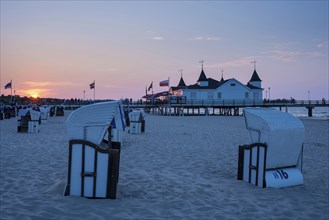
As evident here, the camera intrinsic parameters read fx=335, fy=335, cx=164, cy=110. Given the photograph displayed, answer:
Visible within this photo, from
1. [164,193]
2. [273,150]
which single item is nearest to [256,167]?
[273,150]

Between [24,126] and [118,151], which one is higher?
[118,151]

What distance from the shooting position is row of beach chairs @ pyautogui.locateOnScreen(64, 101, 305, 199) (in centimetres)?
592

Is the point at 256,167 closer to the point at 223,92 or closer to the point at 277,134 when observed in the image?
the point at 277,134

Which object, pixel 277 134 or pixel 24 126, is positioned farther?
pixel 24 126

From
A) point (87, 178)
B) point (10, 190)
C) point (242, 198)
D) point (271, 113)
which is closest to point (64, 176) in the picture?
point (10, 190)

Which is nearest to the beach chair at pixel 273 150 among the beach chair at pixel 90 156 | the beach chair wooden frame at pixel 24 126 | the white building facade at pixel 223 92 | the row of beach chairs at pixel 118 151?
the row of beach chairs at pixel 118 151

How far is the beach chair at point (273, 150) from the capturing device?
7.13 m

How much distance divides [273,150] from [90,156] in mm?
3856

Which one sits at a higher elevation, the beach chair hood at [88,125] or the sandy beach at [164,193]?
the beach chair hood at [88,125]

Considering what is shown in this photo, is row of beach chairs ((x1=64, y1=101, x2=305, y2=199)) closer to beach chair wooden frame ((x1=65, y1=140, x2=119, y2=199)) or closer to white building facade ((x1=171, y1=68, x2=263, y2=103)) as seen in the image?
beach chair wooden frame ((x1=65, y1=140, x2=119, y2=199))

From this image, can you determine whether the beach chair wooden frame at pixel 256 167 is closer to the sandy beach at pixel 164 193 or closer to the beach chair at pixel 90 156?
the sandy beach at pixel 164 193

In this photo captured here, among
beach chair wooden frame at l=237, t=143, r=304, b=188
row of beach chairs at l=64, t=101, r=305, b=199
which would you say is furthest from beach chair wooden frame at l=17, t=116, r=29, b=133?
beach chair wooden frame at l=237, t=143, r=304, b=188

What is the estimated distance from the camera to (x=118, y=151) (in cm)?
600

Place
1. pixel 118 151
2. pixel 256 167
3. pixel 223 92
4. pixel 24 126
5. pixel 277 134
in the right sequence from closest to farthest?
pixel 118 151 < pixel 277 134 < pixel 256 167 < pixel 24 126 < pixel 223 92
